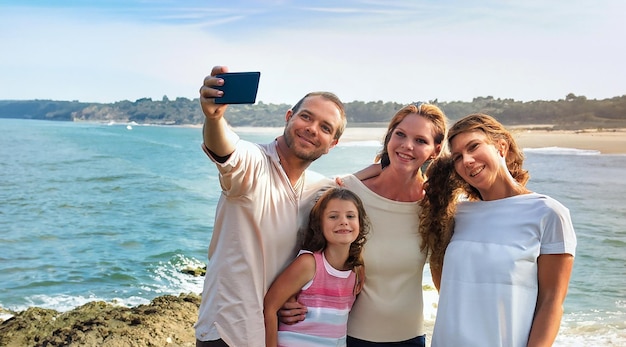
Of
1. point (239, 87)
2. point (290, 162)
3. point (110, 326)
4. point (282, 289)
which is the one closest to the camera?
point (239, 87)

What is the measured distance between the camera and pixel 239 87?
274 cm

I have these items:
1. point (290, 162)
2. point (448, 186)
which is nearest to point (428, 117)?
point (448, 186)

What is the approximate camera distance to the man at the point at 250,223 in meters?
3.01

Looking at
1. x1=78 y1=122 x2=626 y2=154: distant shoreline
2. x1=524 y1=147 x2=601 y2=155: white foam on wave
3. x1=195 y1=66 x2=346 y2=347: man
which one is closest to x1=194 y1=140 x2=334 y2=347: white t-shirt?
x1=195 y1=66 x2=346 y2=347: man

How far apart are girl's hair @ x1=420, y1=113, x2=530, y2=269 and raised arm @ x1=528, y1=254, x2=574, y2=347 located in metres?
0.54

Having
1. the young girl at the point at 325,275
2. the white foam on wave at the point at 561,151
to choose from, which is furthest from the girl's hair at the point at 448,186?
the white foam on wave at the point at 561,151

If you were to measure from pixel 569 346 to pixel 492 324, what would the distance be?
5783 millimetres

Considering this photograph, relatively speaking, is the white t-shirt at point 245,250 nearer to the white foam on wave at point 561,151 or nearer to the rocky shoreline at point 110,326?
the rocky shoreline at point 110,326

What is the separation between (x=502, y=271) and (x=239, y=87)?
153 cm

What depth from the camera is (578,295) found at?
11320mm

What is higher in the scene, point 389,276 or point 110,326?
point 389,276

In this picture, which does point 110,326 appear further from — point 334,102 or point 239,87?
point 239,87

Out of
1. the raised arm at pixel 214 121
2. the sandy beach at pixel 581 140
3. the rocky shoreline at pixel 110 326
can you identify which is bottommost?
the rocky shoreline at pixel 110 326

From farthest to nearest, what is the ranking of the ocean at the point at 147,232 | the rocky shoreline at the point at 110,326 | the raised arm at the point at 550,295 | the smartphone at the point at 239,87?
the ocean at the point at 147,232, the rocky shoreline at the point at 110,326, the raised arm at the point at 550,295, the smartphone at the point at 239,87
